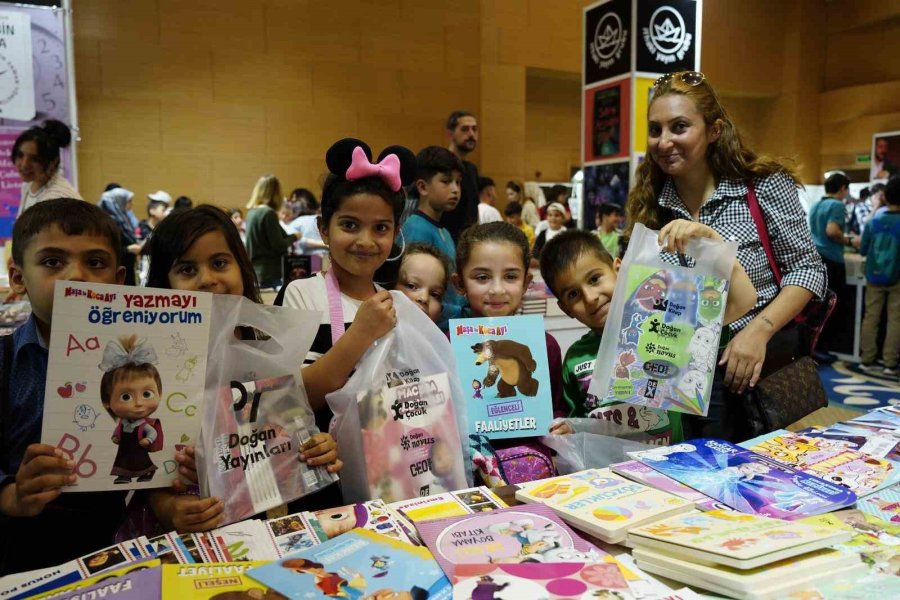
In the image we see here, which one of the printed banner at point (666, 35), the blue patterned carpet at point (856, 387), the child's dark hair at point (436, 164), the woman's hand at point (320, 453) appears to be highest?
the printed banner at point (666, 35)

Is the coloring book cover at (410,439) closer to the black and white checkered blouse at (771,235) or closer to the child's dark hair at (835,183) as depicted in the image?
the black and white checkered blouse at (771,235)

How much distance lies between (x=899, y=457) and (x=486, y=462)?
0.90m

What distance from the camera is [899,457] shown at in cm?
135

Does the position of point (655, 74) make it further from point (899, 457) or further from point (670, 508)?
point (670, 508)

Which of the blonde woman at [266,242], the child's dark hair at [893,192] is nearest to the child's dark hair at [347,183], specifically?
the blonde woman at [266,242]

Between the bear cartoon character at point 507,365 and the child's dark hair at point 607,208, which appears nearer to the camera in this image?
the bear cartoon character at point 507,365

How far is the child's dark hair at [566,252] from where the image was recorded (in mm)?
1717

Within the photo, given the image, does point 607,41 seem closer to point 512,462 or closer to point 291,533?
point 512,462

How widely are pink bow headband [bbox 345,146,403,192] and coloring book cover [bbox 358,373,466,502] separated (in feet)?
1.86

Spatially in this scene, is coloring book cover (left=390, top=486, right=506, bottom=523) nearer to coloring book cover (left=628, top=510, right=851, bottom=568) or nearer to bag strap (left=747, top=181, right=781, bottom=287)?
coloring book cover (left=628, top=510, right=851, bottom=568)

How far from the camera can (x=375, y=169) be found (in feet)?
5.09

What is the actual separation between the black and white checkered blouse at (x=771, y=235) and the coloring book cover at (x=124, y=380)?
4.49 feet

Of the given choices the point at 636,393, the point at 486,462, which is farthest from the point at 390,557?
the point at 636,393

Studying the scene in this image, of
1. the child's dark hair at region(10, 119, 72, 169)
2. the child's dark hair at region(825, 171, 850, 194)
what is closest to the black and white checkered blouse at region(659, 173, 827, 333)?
the child's dark hair at region(10, 119, 72, 169)
